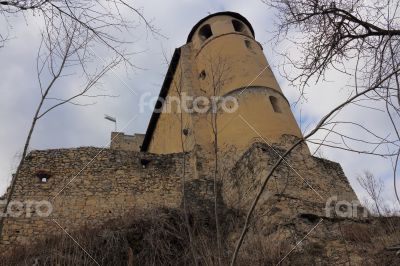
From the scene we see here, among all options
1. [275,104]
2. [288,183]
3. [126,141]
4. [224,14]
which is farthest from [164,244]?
[126,141]

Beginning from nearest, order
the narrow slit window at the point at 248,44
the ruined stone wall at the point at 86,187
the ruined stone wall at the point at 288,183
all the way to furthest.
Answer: the ruined stone wall at the point at 288,183 < the ruined stone wall at the point at 86,187 < the narrow slit window at the point at 248,44

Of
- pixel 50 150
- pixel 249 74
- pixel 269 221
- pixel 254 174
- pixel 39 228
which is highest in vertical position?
pixel 249 74

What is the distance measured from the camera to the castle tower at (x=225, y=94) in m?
11.8

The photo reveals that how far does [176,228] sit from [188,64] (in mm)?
7523

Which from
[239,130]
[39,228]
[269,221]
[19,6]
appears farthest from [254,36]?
[19,6]

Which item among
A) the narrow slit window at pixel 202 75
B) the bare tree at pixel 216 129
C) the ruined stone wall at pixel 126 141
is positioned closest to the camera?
the bare tree at pixel 216 129

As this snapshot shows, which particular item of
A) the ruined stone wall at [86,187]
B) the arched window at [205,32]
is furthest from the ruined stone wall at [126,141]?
the ruined stone wall at [86,187]

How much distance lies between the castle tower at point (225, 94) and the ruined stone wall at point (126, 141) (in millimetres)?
6150

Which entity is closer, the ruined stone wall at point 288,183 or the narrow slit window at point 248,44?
the ruined stone wall at point 288,183

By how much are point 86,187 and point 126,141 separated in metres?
12.4

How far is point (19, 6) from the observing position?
10.2 ft

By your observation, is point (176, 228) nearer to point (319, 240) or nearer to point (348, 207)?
point (319, 240)

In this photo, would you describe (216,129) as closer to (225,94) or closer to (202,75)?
(225,94)

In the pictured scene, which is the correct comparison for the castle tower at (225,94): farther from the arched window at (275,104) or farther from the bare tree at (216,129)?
the bare tree at (216,129)
